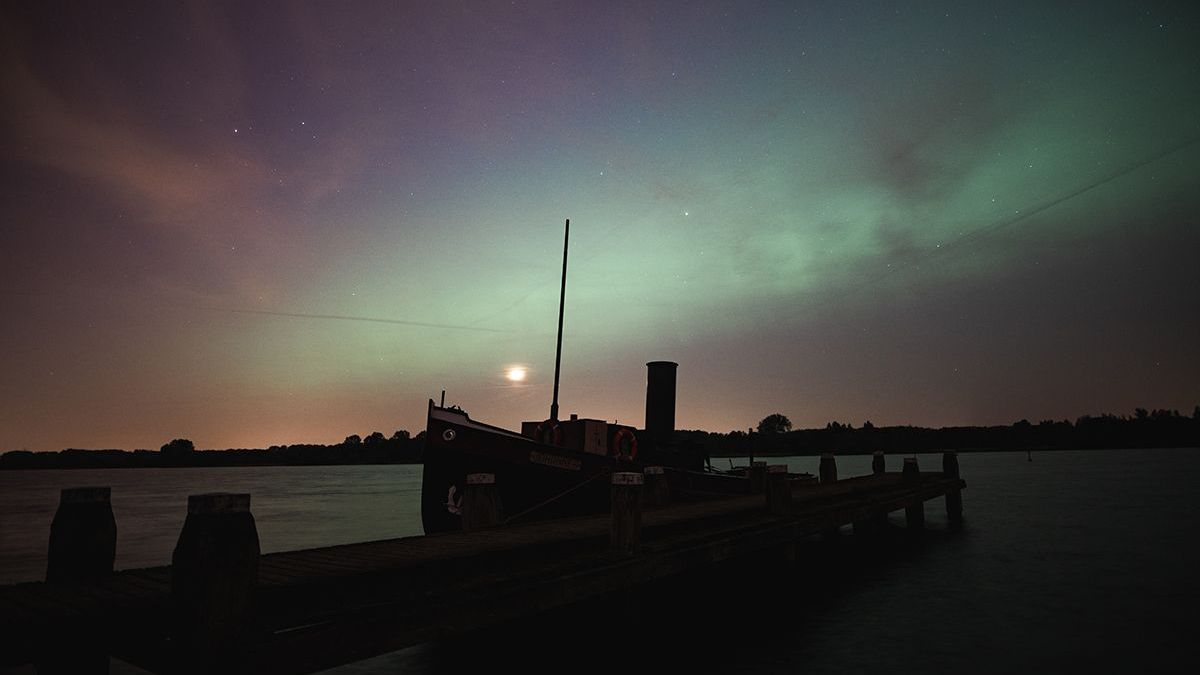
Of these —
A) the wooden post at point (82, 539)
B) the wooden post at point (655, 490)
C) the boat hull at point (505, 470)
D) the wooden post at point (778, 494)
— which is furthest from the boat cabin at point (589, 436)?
the wooden post at point (82, 539)

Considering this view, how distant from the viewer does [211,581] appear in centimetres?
488

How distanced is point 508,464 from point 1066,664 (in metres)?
11.5

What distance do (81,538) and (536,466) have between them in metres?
11.9

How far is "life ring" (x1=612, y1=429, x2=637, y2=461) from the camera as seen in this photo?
1936cm

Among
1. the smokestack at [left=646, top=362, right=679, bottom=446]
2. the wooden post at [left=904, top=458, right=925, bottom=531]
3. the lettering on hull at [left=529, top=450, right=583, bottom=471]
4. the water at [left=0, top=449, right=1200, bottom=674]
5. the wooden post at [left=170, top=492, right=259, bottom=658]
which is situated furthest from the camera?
the wooden post at [left=904, top=458, right=925, bottom=531]

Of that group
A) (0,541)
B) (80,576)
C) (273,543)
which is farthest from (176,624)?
(0,541)

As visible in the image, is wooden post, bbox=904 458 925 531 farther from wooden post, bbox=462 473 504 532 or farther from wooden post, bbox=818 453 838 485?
wooden post, bbox=462 473 504 532

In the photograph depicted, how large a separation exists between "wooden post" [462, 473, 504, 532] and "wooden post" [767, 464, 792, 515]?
5.56 meters

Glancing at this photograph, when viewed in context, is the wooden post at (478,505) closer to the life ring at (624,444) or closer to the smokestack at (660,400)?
the life ring at (624,444)

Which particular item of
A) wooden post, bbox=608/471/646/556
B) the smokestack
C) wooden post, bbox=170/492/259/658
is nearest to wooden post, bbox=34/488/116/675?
wooden post, bbox=170/492/259/658

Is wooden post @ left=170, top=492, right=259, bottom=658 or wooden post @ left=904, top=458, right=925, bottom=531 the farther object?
wooden post @ left=904, top=458, right=925, bottom=531

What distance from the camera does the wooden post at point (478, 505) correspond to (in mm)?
11031

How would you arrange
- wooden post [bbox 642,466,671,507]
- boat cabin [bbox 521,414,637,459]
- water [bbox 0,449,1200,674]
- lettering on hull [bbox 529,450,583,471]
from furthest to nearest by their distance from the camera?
boat cabin [bbox 521,414,637,459], lettering on hull [bbox 529,450,583,471], wooden post [bbox 642,466,671,507], water [bbox 0,449,1200,674]

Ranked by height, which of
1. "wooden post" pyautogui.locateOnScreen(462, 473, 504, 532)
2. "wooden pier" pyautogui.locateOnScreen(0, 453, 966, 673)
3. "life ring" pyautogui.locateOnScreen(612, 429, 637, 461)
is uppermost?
"life ring" pyautogui.locateOnScreen(612, 429, 637, 461)
